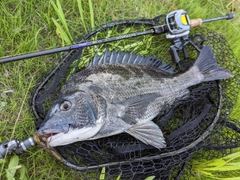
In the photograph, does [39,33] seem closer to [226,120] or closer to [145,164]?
[145,164]

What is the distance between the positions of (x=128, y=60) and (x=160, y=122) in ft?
2.11

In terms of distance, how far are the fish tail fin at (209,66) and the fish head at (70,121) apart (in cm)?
110

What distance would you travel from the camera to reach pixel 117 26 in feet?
10.5

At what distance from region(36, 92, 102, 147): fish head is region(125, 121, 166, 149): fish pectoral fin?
327 millimetres

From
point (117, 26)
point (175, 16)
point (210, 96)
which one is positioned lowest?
point (210, 96)

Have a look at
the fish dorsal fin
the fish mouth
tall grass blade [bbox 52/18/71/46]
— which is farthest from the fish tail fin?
the fish mouth

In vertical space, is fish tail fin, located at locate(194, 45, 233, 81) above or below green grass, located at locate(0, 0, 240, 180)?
below

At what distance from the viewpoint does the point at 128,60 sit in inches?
117

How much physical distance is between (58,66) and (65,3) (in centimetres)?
73

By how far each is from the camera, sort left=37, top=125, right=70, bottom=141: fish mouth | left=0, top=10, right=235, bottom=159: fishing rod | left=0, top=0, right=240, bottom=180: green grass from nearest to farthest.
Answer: left=37, top=125, right=70, bottom=141: fish mouth → left=0, top=10, right=235, bottom=159: fishing rod → left=0, top=0, right=240, bottom=180: green grass

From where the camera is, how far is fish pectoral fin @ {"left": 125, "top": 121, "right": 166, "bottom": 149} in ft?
8.89

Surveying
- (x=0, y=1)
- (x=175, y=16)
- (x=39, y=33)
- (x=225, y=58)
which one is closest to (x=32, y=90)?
(x=39, y=33)

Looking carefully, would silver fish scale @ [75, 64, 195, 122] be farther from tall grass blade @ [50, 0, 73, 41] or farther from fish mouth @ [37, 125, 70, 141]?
tall grass blade @ [50, 0, 73, 41]

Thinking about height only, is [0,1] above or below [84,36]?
above
